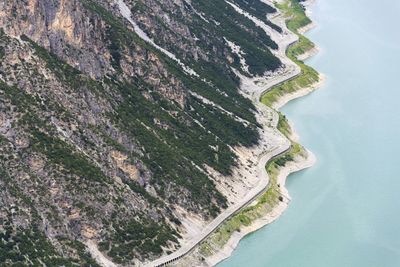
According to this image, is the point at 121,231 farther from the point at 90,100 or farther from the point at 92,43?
the point at 92,43

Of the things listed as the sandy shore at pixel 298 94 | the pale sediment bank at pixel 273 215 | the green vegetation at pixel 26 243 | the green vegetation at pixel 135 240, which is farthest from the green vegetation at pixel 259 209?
the sandy shore at pixel 298 94

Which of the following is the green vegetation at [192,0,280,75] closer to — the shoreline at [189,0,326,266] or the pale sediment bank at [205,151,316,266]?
the shoreline at [189,0,326,266]

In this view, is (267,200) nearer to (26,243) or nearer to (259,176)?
(259,176)

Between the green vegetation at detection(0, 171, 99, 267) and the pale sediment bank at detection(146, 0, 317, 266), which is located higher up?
the pale sediment bank at detection(146, 0, 317, 266)

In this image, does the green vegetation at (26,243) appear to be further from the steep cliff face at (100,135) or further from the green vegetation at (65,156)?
the green vegetation at (65,156)

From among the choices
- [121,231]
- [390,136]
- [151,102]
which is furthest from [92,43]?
[390,136]

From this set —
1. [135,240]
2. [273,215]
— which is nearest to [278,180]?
[273,215]

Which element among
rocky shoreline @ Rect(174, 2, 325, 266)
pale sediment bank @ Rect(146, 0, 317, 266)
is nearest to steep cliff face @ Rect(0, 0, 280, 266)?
pale sediment bank @ Rect(146, 0, 317, 266)
